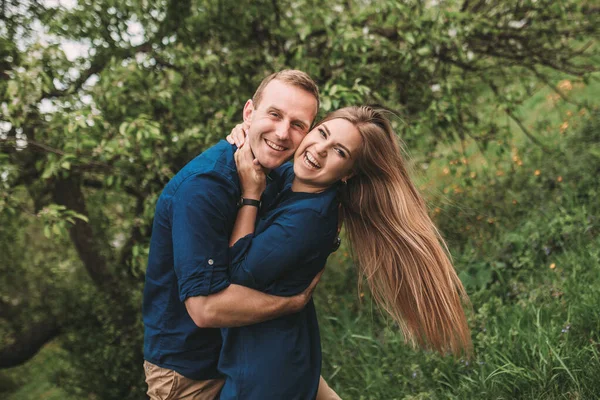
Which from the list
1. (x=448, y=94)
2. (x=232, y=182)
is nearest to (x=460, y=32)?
(x=448, y=94)

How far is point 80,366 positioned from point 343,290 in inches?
95.3

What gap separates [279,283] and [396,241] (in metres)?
0.65

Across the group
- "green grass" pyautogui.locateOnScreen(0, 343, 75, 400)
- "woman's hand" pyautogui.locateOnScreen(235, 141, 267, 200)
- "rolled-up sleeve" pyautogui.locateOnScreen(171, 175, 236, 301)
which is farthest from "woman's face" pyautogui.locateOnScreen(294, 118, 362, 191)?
"green grass" pyautogui.locateOnScreen(0, 343, 75, 400)

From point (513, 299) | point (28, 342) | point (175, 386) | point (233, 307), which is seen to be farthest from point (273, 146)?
point (28, 342)

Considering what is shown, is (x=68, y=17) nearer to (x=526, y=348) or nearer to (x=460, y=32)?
(x=460, y=32)

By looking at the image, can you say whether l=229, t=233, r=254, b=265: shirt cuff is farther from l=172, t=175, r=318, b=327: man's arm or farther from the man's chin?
the man's chin

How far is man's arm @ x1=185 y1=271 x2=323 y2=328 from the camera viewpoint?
2100 millimetres

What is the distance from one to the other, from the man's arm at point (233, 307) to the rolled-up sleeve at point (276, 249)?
1.8 inches

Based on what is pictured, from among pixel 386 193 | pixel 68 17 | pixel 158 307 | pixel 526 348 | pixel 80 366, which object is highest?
pixel 68 17

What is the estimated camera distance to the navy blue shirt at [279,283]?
2.14m

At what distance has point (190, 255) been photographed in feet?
6.77

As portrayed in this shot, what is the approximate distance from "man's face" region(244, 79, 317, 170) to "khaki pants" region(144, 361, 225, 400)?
38.5 inches

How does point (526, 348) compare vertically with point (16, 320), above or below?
above

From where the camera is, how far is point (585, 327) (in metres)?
3.11
